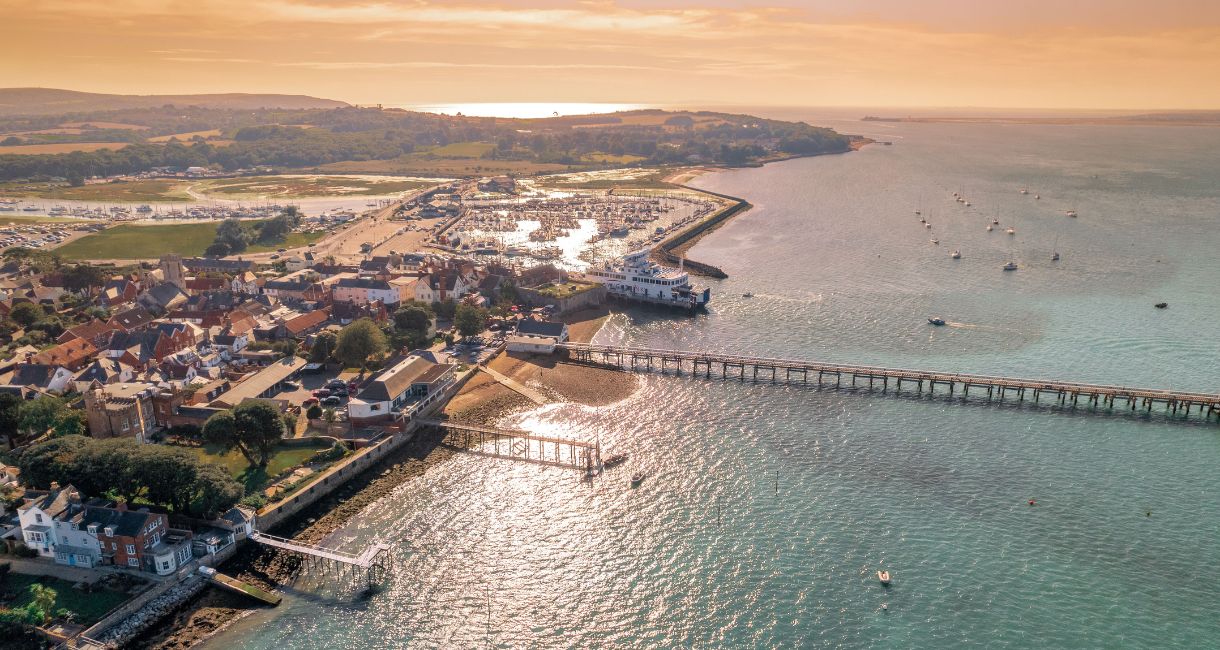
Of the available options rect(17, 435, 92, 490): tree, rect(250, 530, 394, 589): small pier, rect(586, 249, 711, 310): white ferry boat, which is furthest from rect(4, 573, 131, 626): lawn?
rect(586, 249, 711, 310): white ferry boat

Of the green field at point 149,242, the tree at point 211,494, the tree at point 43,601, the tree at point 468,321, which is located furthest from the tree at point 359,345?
the green field at point 149,242

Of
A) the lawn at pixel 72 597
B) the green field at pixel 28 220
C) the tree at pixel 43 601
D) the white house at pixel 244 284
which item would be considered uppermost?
the green field at pixel 28 220

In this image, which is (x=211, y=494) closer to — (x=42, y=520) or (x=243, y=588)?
(x=243, y=588)

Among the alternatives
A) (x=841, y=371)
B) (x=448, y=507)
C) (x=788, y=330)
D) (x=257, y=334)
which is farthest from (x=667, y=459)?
(x=257, y=334)

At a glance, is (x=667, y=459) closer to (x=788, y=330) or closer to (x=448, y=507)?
(x=448, y=507)

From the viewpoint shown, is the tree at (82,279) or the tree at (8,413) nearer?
the tree at (8,413)

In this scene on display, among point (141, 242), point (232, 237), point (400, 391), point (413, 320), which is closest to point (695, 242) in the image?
point (413, 320)

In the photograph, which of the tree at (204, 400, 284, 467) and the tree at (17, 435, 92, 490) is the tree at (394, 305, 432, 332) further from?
the tree at (17, 435, 92, 490)

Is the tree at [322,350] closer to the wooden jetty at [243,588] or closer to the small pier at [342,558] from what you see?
the small pier at [342,558]
